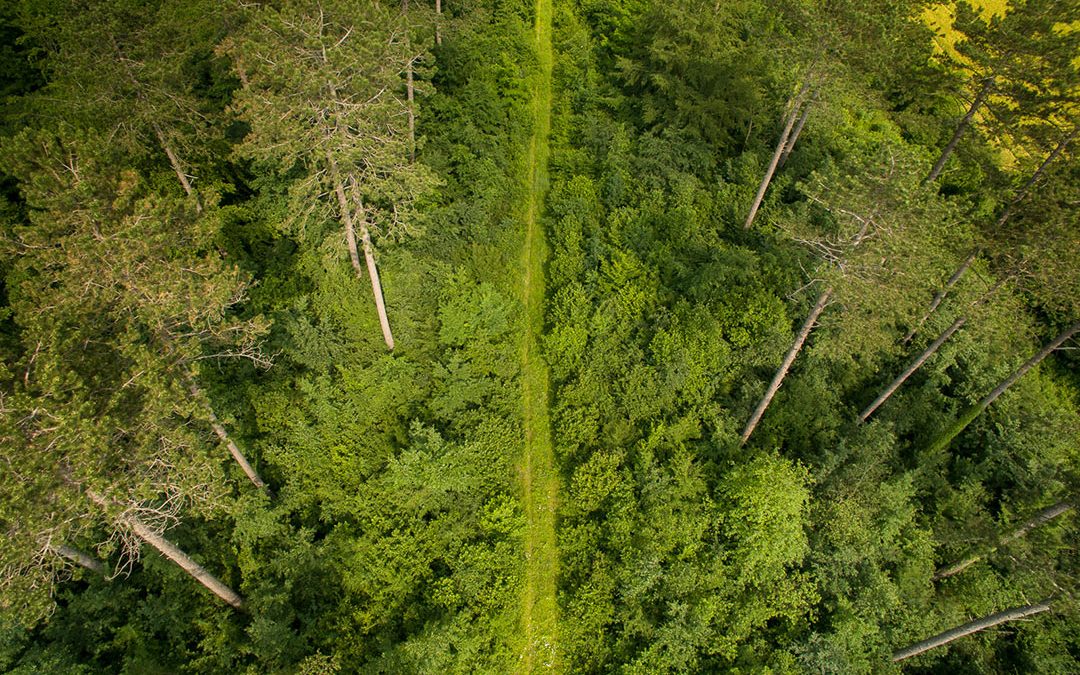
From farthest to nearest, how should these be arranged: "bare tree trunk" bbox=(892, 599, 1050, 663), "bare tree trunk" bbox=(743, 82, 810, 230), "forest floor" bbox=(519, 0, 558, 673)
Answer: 1. "bare tree trunk" bbox=(743, 82, 810, 230)
2. "forest floor" bbox=(519, 0, 558, 673)
3. "bare tree trunk" bbox=(892, 599, 1050, 663)

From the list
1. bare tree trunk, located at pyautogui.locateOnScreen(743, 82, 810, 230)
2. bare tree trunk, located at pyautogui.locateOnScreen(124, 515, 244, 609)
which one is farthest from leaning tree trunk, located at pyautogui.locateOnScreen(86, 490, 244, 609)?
bare tree trunk, located at pyautogui.locateOnScreen(743, 82, 810, 230)

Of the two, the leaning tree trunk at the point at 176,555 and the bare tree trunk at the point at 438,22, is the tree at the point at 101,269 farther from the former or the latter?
the bare tree trunk at the point at 438,22

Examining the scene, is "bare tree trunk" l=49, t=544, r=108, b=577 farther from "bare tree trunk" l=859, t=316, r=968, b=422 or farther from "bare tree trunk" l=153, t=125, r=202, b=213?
"bare tree trunk" l=859, t=316, r=968, b=422

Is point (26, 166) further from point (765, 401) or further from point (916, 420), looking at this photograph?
point (916, 420)

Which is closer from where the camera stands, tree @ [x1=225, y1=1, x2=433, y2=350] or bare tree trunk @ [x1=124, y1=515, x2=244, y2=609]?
bare tree trunk @ [x1=124, y1=515, x2=244, y2=609]

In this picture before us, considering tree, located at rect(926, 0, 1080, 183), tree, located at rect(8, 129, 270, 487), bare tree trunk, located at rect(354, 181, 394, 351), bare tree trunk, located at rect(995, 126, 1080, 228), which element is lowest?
bare tree trunk, located at rect(354, 181, 394, 351)

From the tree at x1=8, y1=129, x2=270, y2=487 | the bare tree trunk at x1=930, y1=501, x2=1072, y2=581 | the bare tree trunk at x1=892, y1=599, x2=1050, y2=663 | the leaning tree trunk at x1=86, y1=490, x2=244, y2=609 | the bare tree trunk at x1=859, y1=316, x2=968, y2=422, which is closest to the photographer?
the tree at x1=8, y1=129, x2=270, y2=487

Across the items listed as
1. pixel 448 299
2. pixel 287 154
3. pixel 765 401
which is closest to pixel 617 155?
pixel 448 299
